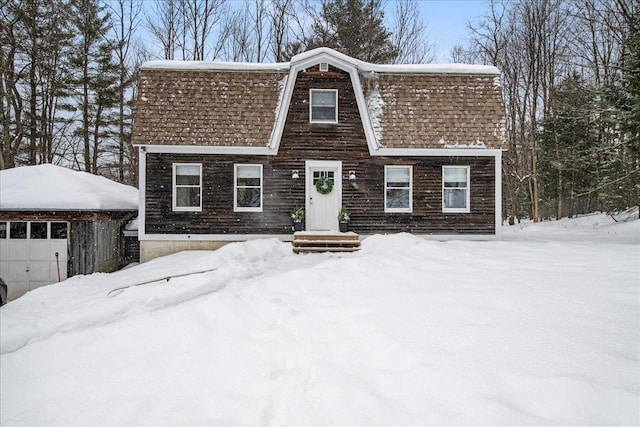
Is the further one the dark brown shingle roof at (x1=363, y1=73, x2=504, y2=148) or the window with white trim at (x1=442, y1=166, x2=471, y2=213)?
the window with white trim at (x1=442, y1=166, x2=471, y2=213)

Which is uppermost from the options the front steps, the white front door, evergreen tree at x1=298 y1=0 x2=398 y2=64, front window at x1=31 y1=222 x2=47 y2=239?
evergreen tree at x1=298 y1=0 x2=398 y2=64

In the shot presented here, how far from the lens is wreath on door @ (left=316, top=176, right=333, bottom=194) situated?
41.0ft

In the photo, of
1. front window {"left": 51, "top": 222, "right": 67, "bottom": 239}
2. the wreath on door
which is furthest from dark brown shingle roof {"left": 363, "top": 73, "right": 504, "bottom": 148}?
front window {"left": 51, "top": 222, "right": 67, "bottom": 239}

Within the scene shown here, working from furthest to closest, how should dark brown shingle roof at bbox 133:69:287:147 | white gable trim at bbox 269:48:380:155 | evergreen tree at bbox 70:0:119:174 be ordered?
evergreen tree at bbox 70:0:119:174
white gable trim at bbox 269:48:380:155
dark brown shingle roof at bbox 133:69:287:147

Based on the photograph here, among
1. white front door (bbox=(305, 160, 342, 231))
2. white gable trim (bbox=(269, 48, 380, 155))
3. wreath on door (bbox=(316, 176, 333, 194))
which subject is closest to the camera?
white gable trim (bbox=(269, 48, 380, 155))

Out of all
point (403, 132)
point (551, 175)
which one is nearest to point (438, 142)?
point (403, 132)

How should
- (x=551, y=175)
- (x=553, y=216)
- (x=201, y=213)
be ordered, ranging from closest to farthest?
(x=201, y=213)
(x=551, y=175)
(x=553, y=216)

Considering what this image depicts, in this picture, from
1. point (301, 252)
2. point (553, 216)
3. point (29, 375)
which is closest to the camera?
point (29, 375)

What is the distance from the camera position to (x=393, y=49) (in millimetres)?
22828

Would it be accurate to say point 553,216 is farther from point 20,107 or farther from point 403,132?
point 20,107

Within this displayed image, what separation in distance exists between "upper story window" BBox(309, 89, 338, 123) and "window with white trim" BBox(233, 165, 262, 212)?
8.79ft

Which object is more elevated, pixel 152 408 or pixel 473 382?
pixel 473 382

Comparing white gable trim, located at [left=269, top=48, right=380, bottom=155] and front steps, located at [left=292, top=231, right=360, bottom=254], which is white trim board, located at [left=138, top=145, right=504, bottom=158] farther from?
front steps, located at [left=292, top=231, right=360, bottom=254]

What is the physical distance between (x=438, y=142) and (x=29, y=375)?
11.7 metres
